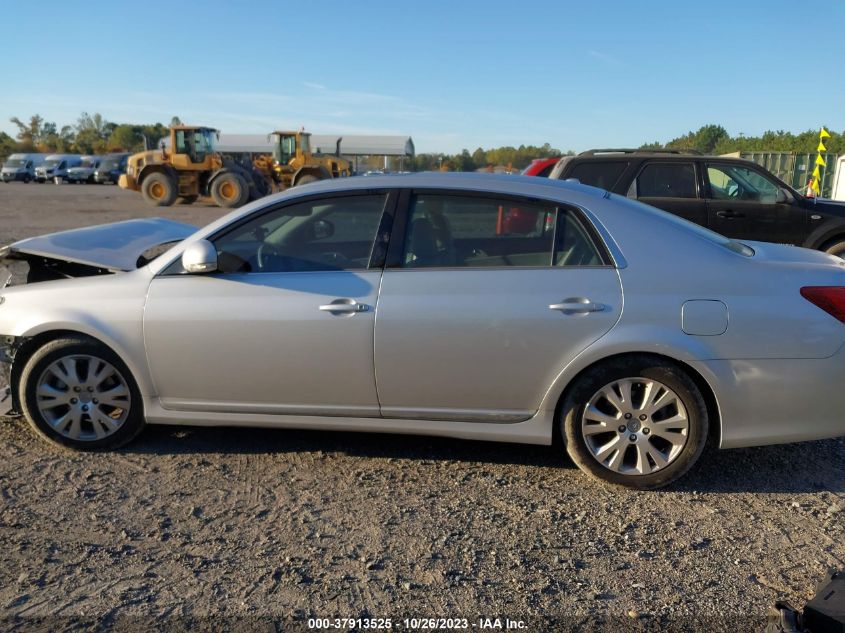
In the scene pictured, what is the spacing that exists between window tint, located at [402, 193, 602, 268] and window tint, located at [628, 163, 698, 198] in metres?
5.74

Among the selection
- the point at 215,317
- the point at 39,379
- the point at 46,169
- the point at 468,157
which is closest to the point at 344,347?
the point at 215,317

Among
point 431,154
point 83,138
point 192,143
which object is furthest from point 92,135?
point 192,143

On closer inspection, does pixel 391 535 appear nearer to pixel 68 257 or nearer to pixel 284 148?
pixel 68 257

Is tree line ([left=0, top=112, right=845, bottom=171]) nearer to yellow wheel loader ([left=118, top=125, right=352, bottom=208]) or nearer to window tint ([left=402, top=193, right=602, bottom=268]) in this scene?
yellow wheel loader ([left=118, top=125, right=352, bottom=208])

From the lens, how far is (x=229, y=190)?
81.7 feet

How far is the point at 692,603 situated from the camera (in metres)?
2.82

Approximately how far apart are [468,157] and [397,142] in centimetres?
921

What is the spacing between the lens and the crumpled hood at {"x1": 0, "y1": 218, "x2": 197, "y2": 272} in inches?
176

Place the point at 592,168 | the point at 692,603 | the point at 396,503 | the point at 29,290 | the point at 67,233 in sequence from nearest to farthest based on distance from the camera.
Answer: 1. the point at 692,603
2. the point at 396,503
3. the point at 29,290
4. the point at 67,233
5. the point at 592,168

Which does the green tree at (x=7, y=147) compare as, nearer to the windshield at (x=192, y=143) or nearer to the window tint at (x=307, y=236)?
the windshield at (x=192, y=143)

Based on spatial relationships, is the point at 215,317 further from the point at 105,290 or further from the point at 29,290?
the point at 29,290

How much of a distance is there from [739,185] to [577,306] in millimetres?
6614

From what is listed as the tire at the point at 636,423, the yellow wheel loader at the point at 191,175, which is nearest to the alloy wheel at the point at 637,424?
the tire at the point at 636,423

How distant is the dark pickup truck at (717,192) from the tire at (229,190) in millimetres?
17383
